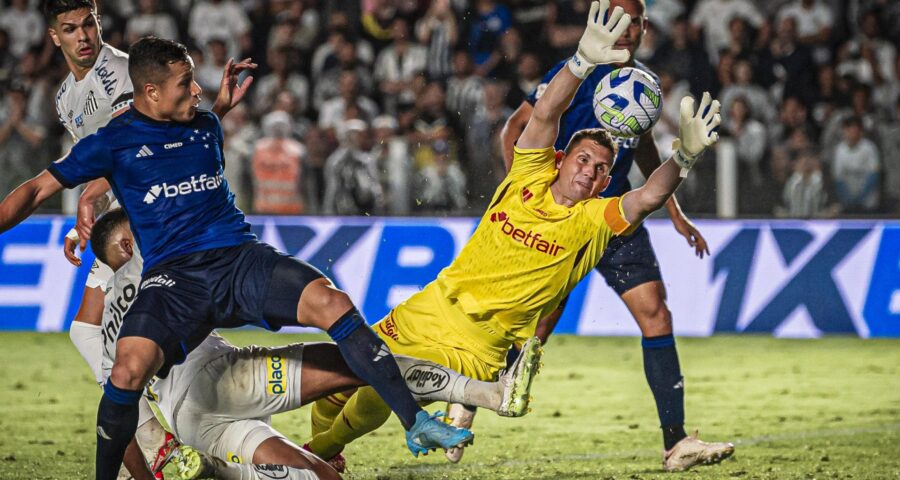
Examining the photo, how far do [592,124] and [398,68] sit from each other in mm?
7830

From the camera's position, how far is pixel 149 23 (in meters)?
15.8

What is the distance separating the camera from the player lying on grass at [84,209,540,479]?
548 centimetres

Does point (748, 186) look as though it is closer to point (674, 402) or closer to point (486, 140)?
point (486, 140)

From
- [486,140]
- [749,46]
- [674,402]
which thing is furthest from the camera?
[749,46]

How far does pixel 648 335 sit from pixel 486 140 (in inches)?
240

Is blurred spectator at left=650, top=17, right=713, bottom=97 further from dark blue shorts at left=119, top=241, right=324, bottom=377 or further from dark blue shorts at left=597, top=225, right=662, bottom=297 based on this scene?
dark blue shorts at left=119, top=241, right=324, bottom=377

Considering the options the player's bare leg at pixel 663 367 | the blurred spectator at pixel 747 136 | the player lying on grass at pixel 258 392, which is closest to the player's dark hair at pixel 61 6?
the player lying on grass at pixel 258 392

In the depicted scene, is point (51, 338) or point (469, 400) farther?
point (51, 338)

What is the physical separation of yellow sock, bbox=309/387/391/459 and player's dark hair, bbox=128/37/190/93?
173 cm

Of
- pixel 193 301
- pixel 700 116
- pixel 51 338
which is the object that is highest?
pixel 700 116

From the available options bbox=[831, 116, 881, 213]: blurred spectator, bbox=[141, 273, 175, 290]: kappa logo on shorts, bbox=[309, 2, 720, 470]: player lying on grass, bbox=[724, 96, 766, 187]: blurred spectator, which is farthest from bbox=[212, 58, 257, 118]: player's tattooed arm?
bbox=[831, 116, 881, 213]: blurred spectator

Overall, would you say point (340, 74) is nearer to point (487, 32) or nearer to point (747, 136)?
point (487, 32)

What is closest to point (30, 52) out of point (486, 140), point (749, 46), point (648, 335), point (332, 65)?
point (332, 65)

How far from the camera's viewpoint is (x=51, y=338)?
12.0 m
